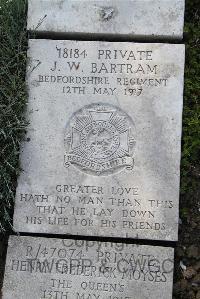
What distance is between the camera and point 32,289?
412 cm

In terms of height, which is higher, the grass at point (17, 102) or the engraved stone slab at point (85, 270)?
the grass at point (17, 102)

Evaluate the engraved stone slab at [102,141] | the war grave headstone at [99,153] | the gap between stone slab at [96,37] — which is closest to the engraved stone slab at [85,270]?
the war grave headstone at [99,153]

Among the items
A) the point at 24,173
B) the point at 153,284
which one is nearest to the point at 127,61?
the point at 24,173

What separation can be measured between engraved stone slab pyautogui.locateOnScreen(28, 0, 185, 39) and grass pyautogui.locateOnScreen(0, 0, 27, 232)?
0.18 meters

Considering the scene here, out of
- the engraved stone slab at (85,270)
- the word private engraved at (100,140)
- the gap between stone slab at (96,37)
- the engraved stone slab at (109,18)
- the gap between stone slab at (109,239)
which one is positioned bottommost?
the engraved stone slab at (85,270)

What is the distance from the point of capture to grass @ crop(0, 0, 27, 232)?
4289 millimetres

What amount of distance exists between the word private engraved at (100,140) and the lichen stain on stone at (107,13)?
747 millimetres

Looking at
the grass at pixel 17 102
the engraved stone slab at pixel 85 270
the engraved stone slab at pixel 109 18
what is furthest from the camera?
the engraved stone slab at pixel 109 18

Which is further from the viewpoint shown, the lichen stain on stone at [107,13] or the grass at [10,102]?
the lichen stain on stone at [107,13]

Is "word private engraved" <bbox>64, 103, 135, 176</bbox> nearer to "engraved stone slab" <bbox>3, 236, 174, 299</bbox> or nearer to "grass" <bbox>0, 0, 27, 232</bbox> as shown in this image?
"grass" <bbox>0, 0, 27, 232</bbox>

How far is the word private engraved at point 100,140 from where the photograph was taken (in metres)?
4.26

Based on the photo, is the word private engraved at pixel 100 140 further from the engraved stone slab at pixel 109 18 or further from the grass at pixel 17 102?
the engraved stone slab at pixel 109 18

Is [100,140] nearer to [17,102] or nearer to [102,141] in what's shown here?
[102,141]

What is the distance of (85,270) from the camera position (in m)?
4.12
